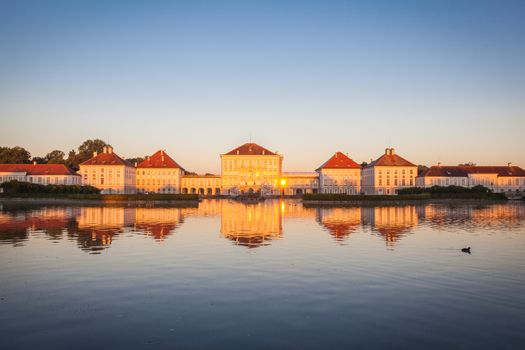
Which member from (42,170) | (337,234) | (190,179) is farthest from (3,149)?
(337,234)

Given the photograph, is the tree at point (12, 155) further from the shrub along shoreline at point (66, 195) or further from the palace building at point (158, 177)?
the shrub along shoreline at point (66, 195)

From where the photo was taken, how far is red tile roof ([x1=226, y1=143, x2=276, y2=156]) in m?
104

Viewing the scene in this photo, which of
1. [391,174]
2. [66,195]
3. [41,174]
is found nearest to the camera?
[66,195]

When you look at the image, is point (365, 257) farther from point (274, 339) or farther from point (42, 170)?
point (42, 170)

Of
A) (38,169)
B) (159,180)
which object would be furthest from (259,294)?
(38,169)

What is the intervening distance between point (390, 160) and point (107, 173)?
197ft

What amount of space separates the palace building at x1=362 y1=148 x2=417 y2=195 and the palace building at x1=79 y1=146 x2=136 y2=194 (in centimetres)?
5198

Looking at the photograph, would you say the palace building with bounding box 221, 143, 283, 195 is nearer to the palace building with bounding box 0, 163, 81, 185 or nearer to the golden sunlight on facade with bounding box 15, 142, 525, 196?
the golden sunlight on facade with bounding box 15, 142, 525, 196

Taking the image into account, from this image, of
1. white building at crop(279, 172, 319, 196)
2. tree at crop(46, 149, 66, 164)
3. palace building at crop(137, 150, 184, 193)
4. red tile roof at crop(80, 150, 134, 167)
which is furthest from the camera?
tree at crop(46, 149, 66, 164)

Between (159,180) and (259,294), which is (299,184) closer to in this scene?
(159,180)

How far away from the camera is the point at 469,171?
10331 centimetres

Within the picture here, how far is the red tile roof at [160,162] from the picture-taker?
103 m

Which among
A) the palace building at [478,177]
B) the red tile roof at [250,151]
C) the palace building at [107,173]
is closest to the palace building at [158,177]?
the palace building at [107,173]

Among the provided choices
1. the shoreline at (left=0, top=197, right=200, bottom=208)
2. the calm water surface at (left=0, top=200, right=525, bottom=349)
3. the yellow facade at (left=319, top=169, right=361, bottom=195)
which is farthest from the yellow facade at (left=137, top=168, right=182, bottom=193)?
the calm water surface at (left=0, top=200, right=525, bottom=349)
